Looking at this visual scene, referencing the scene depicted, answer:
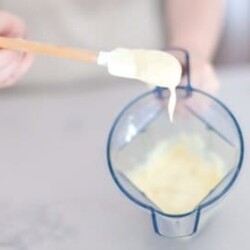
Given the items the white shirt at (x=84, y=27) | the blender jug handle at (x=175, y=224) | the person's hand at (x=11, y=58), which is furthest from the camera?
the white shirt at (x=84, y=27)

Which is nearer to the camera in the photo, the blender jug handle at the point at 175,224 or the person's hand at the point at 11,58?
the blender jug handle at the point at 175,224

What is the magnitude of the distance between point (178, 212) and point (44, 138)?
0.22 metres

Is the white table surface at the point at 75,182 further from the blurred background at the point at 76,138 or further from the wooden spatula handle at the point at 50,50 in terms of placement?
the wooden spatula handle at the point at 50,50

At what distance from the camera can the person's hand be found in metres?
0.69

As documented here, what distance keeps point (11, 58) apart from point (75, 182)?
14 cm

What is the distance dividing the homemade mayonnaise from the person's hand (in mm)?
161

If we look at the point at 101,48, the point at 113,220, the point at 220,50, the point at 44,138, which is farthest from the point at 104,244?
the point at 220,50

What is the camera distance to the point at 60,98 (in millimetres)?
839

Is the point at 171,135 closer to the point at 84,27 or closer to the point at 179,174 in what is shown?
the point at 179,174

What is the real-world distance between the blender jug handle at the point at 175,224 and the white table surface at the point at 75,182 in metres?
0.04

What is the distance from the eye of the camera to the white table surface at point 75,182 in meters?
0.67

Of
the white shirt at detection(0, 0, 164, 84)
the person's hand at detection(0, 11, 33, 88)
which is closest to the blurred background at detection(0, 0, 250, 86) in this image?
the white shirt at detection(0, 0, 164, 84)

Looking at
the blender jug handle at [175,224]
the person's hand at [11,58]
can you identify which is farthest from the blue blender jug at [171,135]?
the person's hand at [11,58]

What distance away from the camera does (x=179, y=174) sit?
0.67m
